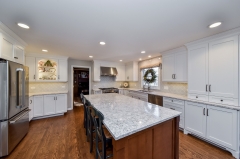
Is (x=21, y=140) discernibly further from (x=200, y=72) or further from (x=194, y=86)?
(x=200, y=72)

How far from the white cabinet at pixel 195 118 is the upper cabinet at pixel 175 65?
80cm

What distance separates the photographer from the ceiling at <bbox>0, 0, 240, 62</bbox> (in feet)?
4.17

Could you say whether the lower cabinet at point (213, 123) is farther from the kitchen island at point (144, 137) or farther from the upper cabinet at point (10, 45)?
the upper cabinet at point (10, 45)

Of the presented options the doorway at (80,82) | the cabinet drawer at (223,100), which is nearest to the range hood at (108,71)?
the doorway at (80,82)

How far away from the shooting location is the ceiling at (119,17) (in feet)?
4.17

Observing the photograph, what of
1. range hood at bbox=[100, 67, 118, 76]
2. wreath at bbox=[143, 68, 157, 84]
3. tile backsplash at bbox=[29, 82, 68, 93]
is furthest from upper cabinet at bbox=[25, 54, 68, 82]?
wreath at bbox=[143, 68, 157, 84]

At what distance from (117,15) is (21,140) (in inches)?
131

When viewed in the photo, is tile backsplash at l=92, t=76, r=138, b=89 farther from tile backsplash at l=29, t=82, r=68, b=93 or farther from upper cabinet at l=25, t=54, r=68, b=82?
upper cabinet at l=25, t=54, r=68, b=82

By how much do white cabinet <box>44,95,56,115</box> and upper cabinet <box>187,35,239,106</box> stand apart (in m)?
4.51

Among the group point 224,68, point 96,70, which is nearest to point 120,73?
point 96,70

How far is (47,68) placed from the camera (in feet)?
13.2

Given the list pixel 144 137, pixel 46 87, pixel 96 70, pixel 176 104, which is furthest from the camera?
pixel 96 70

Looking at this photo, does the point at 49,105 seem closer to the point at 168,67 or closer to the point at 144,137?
the point at 144,137

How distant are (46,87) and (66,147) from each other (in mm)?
3018
